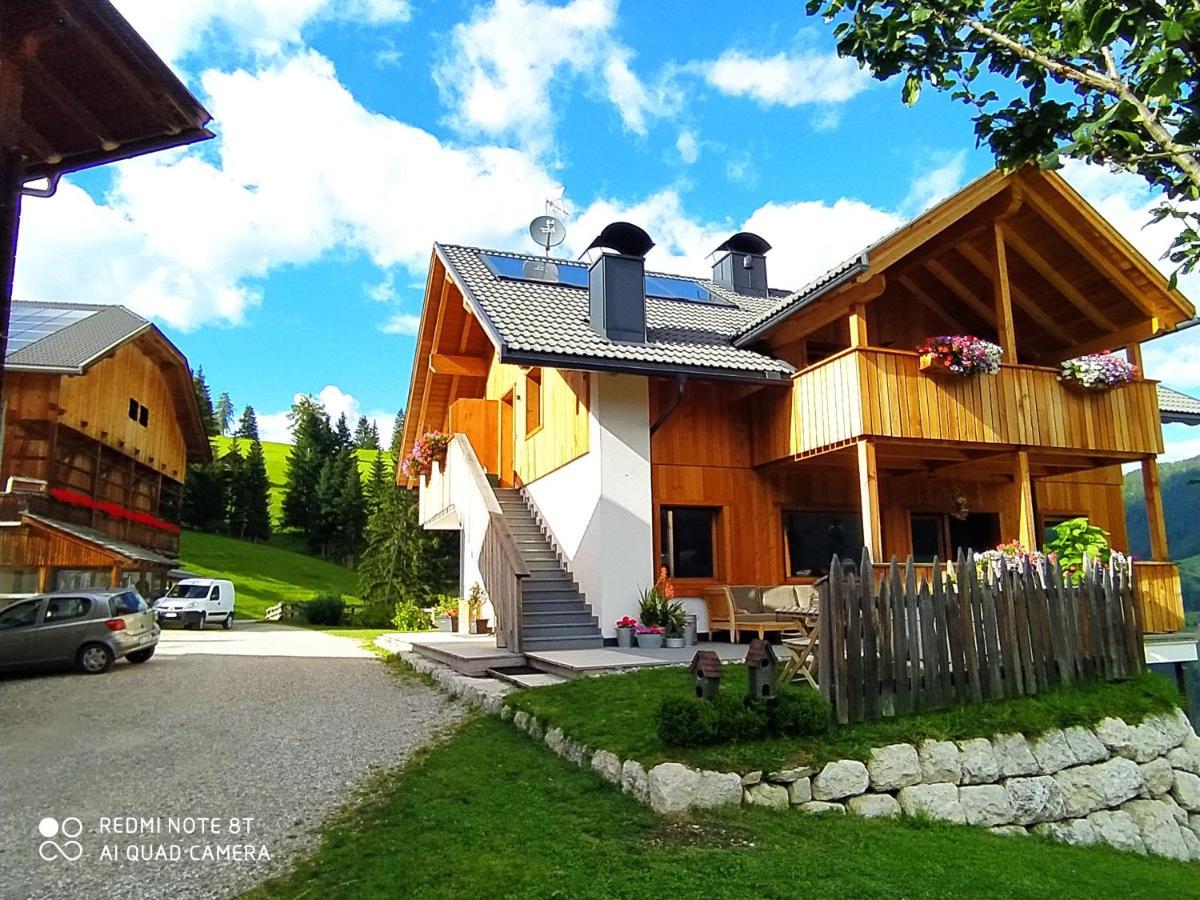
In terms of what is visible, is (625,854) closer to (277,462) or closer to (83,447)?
(83,447)

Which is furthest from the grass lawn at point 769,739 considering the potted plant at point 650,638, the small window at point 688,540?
the small window at point 688,540

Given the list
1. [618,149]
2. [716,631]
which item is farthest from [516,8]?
[716,631]

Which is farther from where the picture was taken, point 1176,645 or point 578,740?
point 1176,645

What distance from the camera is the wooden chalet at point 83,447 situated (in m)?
24.1

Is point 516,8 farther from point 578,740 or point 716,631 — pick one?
point 716,631

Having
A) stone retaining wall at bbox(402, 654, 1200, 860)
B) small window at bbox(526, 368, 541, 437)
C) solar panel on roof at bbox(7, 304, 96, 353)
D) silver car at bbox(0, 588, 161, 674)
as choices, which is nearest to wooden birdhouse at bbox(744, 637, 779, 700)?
stone retaining wall at bbox(402, 654, 1200, 860)

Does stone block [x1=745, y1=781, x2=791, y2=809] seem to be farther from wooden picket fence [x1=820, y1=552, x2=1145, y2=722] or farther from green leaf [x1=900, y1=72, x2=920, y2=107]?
green leaf [x1=900, y1=72, x2=920, y2=107]

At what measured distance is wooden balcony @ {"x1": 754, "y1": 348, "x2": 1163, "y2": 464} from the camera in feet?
37.9

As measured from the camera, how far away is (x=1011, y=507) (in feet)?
50.9

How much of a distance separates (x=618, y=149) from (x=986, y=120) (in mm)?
13255

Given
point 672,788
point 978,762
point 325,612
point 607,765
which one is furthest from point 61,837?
point 325,612

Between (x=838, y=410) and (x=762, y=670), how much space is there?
6585 millimetres

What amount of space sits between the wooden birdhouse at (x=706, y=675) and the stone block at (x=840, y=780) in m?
0.94

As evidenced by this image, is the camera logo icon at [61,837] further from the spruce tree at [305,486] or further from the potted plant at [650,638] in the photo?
the spruce tree at [305,486]
